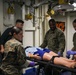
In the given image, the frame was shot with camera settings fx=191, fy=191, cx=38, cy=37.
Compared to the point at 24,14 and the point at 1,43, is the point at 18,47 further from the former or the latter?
the point at 24,14

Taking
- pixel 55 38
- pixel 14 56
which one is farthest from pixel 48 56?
pixel 55 38

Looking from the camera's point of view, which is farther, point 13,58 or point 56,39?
point 56,39

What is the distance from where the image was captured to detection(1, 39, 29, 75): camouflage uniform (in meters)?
2.81

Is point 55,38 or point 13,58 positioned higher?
point 55,38

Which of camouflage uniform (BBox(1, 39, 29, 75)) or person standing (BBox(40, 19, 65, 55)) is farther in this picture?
person standing (BBox(40, 19, 65, 55))

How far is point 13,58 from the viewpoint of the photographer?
112 inches

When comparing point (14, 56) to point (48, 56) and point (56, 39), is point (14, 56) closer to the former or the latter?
point (48, 56)

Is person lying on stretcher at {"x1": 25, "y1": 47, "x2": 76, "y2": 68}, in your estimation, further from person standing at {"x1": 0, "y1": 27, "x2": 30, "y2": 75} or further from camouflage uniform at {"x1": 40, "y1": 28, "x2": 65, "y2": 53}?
camouflage uniform at {"x1": 40, "y1": 28, "x2": 65, "y2": 53}

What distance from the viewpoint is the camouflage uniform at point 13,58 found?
2812 mm

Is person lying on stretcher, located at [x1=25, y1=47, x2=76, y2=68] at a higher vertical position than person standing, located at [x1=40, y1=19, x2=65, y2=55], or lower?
lower

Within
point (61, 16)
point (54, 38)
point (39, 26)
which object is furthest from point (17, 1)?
point (61, 16)

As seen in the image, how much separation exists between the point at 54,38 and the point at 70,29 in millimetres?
2647

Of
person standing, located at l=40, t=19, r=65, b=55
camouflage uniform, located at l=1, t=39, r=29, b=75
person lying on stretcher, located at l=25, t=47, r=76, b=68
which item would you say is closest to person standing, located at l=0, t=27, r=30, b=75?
camouflage uniform, located at l=1, t=39, r=29, b=75

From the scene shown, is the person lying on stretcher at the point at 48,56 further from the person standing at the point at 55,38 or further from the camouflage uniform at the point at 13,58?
the person standing at the point at 55,38
